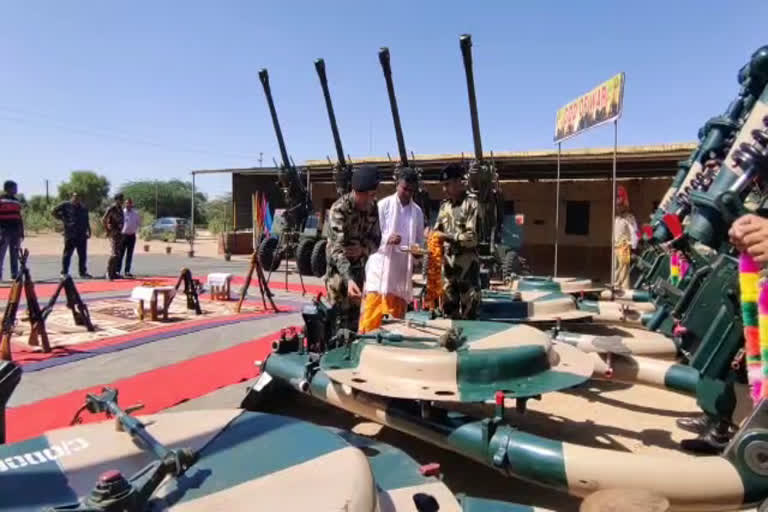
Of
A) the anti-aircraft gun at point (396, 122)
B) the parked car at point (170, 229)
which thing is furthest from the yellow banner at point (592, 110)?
the parked car at point (170, 229)

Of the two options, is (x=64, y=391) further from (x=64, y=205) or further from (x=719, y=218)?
(x=64, y=205)

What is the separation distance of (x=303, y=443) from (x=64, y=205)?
1003 cm

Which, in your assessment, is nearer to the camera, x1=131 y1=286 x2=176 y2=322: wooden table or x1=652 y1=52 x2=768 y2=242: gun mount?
x1=652 y1=52 x2=768 y2=242: gun mount

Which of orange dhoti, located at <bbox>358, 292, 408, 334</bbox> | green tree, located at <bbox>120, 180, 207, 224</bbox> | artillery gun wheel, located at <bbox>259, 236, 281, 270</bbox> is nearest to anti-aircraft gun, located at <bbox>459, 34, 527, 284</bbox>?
orange dhoti, located at <bbox>358, 292, 408, 334</bbox>

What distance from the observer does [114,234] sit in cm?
1072

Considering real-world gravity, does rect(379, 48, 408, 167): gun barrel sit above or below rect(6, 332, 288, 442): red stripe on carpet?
above

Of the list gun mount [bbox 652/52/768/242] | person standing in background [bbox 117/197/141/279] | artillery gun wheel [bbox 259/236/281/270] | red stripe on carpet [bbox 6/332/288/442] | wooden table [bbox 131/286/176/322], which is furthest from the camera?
artillery gun wheel [bbox 259/236/281/270]

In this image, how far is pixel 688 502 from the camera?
5.62 feet

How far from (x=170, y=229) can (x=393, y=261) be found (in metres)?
31.1

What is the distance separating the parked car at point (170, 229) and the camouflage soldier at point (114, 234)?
67.9ft

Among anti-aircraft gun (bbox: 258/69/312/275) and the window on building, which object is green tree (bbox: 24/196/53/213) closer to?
anti-aircraft gun (bbox: 258/69/312/275)

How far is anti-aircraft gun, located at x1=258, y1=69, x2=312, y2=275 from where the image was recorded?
536 inches

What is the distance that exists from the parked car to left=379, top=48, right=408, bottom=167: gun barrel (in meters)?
22.1

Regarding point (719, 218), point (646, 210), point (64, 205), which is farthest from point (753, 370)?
point (646, 210)
